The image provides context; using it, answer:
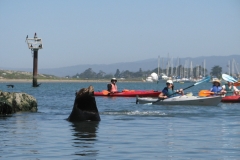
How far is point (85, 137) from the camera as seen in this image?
1548 cm

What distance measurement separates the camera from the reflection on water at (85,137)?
1294cm

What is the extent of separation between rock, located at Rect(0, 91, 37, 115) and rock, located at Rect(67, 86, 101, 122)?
4051mm

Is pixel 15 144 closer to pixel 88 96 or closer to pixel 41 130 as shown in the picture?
pixel 41 130

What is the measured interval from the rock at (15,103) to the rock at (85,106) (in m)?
4.05

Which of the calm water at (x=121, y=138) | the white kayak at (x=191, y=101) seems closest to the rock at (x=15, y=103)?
the calm water at (x=121, y=138)

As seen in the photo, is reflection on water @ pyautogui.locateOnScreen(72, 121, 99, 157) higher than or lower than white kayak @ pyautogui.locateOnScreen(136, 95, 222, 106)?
lower

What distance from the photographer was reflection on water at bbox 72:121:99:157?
12938mm

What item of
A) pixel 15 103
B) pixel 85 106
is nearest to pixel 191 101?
Result: pixel 15 103

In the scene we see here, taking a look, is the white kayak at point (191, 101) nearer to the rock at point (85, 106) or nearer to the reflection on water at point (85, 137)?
the rock at point (85, 106)

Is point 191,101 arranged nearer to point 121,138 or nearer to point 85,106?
point 85,106

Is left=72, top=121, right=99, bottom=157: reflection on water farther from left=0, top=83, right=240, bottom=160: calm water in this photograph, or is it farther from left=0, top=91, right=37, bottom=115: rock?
left=0, top=91, right=37, bottom=115: rock

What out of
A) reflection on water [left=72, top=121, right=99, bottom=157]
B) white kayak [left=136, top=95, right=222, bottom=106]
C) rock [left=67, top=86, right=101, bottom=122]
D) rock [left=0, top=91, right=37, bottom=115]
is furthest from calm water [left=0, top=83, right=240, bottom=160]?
white kayak [left=136, top=95, right=222, bottom=106]

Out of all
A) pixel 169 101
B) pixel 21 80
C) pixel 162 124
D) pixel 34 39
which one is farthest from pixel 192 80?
pixel 162 124

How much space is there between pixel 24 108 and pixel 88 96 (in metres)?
6.63
